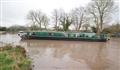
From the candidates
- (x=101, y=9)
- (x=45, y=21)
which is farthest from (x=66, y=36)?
(x=45, y=21)

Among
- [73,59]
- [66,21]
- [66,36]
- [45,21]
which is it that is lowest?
[73,59]

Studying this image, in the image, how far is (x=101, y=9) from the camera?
3716 centimetres

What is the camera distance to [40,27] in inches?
2023

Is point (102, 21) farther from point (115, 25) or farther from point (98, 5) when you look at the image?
point (115, 25)

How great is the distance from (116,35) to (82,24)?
829 cm

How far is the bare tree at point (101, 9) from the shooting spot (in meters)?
37.1

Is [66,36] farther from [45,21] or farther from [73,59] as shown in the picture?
[45,21]

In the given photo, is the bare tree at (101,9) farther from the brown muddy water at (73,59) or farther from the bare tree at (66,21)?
the brown muddy water at (73,59)

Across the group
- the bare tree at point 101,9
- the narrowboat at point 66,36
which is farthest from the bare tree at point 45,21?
the narrowboat at point 66,36

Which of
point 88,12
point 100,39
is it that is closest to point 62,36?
point 100,39

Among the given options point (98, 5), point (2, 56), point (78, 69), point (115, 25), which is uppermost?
point (98, 5)

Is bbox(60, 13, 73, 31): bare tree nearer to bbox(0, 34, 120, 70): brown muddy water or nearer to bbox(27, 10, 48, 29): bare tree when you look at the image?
bbox(27, 10, 48, 29): bare tree

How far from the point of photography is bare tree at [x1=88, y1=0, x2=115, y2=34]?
3706cm

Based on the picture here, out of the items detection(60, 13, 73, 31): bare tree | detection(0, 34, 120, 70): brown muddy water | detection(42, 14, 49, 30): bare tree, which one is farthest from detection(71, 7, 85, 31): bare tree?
detection(0, 34, 120, 70): brown muddy water
